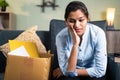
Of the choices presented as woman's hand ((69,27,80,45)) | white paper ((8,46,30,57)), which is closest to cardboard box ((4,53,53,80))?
white paper ((8,46,30,57))

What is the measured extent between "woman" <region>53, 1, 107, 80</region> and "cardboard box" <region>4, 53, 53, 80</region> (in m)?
A: 0.17

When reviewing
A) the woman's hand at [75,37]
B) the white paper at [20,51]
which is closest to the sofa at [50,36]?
the white paper at [20,51]

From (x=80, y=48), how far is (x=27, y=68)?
44cm

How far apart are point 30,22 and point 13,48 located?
93.4 inches

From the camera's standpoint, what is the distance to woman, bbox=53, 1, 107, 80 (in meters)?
1.62

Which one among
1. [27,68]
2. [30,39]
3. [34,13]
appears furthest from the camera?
[34,13]

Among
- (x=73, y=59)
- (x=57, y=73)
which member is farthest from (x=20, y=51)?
(x=73, y=59)

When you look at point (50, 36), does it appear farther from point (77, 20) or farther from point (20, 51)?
point (77, 20)

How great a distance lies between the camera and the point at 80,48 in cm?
168

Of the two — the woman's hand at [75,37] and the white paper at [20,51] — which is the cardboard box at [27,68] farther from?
the woman's hand at [75,37]

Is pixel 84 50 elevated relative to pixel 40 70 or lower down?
elevated

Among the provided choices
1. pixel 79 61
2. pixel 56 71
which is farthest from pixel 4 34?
pixel 79 61

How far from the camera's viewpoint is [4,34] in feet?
7.41

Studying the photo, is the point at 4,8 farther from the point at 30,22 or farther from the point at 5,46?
the point at 5,46
